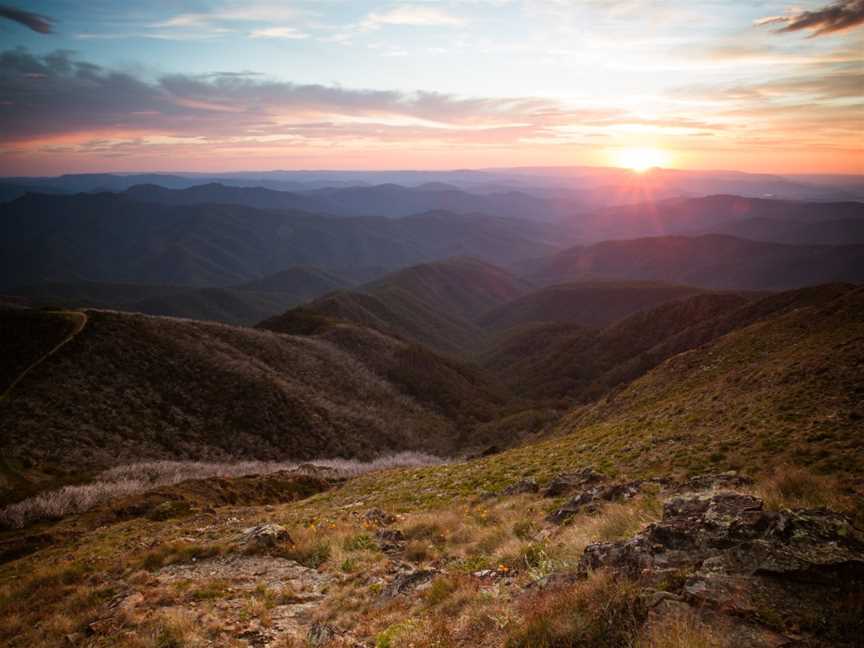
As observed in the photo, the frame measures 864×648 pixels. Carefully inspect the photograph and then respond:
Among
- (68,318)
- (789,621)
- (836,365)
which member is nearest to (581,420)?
(836,365)

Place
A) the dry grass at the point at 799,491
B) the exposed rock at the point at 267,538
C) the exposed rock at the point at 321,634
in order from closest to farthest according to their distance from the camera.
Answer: the exposed rock at the point at 321,634
the dry grass at the point at 799,491
the exposed rock at the point at 267,538

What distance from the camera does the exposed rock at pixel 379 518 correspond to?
16234 millimetres

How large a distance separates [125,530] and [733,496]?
24938 mm

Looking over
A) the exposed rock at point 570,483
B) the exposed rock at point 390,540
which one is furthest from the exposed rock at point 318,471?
the exposed rock at point 570,483

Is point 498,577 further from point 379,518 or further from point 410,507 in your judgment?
point 410,507

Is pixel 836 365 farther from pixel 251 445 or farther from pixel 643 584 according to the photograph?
pixel 251 445

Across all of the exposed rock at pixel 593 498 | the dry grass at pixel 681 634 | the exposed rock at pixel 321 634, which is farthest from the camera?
the exposed rock at pixel 593 498

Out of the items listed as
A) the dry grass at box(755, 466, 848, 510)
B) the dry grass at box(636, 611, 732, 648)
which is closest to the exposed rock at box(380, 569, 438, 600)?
the dry grass at box(636, 611, 732, 648)

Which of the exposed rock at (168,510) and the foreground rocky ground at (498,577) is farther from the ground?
the foreground rocky ground at (498,577)

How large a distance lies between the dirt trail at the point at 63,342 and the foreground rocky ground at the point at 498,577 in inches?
1296

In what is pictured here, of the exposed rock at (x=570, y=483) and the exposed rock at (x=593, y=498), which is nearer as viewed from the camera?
the exposed rock at (x=593, y=498)

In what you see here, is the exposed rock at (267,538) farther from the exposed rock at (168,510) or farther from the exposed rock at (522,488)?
the exposed rock at (168,510)

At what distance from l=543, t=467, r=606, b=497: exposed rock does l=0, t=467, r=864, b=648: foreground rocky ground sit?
0.07m

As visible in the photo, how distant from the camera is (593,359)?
102125 millimetres
